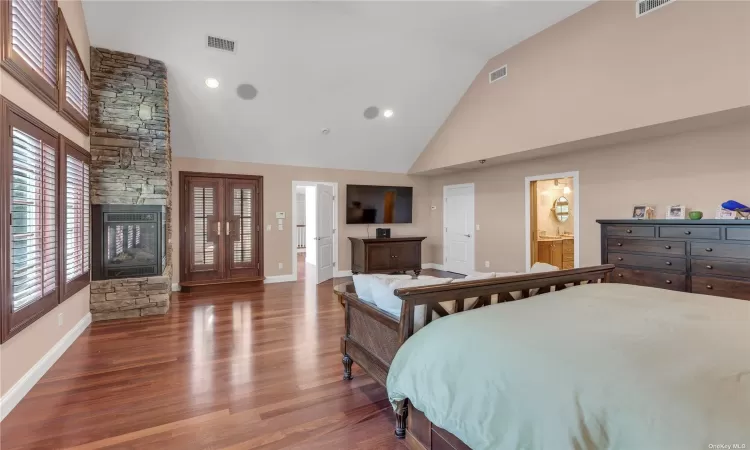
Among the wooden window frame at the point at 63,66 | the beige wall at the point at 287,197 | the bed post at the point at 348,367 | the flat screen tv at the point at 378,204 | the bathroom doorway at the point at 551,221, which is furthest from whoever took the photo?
the flat screen tv at the point at 378,204

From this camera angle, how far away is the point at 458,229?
25.4 feet

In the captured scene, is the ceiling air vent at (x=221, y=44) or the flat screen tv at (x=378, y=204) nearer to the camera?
the ceiling air vent at (x=221, y=44)

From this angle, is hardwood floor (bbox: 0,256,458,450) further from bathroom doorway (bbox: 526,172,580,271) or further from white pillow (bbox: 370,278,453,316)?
bathroom doorway (bbox: 526,172,580,271)

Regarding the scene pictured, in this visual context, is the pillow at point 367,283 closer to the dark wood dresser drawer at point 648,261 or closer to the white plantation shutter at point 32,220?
the white plantation shutter at point 32,220

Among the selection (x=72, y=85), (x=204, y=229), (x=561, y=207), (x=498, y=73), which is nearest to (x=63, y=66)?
(x=72, y=85)

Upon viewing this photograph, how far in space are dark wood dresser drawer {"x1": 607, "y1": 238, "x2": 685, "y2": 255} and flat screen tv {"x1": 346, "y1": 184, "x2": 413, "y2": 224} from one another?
427 centimetres

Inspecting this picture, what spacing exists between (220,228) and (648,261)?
638 centimetres

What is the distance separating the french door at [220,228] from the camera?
6109 millimetres

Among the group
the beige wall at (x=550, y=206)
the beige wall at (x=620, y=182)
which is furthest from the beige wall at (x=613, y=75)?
the beige wall at (x=550, y=206)

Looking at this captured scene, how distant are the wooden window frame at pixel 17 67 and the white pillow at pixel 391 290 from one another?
2.76m

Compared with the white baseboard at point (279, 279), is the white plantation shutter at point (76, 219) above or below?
above

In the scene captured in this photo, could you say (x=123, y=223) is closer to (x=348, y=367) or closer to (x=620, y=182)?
(x=348, y=367)

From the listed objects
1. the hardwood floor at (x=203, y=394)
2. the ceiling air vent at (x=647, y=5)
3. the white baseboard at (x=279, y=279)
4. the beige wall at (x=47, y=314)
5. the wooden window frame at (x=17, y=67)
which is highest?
the ceiling air vent at (x=647, y=5)

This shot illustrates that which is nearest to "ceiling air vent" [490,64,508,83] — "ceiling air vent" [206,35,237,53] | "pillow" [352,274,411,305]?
"ceiling air vent" [206,35,237,53]
